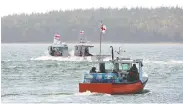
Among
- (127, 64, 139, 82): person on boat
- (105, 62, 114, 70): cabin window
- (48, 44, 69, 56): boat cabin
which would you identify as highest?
(105, 62, 114, 70): cabin window

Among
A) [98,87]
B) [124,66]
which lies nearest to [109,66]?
[124,66]

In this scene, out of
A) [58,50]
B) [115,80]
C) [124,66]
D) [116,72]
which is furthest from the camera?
[58,50]

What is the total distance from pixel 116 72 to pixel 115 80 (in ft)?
2.42

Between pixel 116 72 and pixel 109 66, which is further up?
pixel 109 66

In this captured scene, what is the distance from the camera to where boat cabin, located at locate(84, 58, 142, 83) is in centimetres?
4544

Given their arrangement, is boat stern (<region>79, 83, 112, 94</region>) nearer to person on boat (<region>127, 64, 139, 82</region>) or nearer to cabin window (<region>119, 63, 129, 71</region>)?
person on boat (<region>127, 64, 139, 82</region>)

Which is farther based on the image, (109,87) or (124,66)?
(124,66)

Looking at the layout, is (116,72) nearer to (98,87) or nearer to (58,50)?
(98,87)

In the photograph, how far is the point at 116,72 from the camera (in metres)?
46.2

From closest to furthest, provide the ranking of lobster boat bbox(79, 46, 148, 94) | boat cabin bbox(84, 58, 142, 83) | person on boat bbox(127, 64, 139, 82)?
lobster boat bbox(79, 46, 148, 94), boat cabin bbox(84, 58, 142, 83), person on boat bbox(127, 64, 139, 82)

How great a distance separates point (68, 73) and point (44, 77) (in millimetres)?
7004

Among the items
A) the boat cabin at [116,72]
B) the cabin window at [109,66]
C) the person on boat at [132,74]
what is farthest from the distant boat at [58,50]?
the person on boat at [132,74]

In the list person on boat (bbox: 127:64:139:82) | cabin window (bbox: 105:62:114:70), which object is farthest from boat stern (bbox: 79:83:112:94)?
cabin window (bbox: 105:62:114:70)

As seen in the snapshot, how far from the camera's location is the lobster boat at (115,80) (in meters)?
45.2
